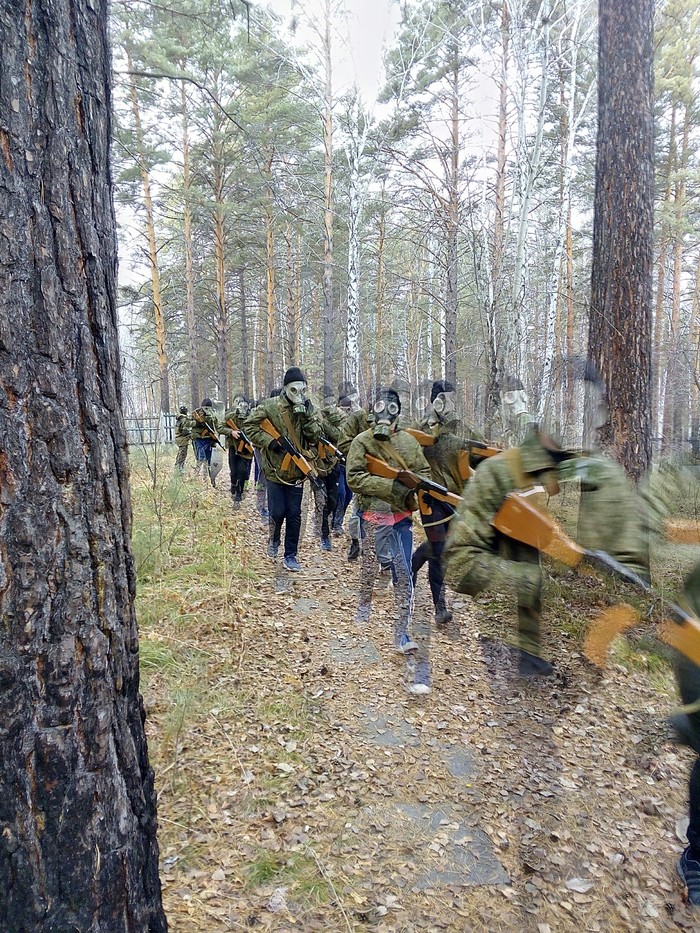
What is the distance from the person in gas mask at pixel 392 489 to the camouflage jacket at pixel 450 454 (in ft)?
1.03

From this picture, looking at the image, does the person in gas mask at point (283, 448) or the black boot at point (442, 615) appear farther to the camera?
the person in gas mask at point (283, 448)

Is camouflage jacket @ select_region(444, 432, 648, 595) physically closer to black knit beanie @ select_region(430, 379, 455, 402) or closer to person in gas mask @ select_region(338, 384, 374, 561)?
person in gas mask @ select_region(338, 384, 374, 561)

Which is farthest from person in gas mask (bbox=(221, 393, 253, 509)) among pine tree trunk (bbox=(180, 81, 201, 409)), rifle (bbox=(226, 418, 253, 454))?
pine tree trunk (bbox=(180, 81, 201, 409))

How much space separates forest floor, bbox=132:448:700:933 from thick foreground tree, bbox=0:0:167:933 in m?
1.21

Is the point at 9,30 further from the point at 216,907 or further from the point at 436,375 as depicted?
the point at 436,375

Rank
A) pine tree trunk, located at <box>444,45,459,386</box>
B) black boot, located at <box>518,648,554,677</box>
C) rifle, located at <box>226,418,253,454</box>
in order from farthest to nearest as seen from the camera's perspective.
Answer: pine tree trunk, located at <box>444,45,459,386</box>, rifle, located at <box>226,418,253,454</box>, black boot, located at <box>518,648,554,677</box>

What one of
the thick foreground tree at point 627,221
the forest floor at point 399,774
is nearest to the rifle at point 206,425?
the forest floor at point 399,774

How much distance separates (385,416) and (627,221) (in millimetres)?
2823

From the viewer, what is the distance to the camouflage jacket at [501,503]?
Answer: 7.46 feet

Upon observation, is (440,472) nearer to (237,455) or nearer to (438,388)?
(438,388)

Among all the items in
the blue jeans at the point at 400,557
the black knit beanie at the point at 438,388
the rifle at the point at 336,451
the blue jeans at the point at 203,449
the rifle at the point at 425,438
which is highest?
the black knit beanie at the point at 438,388

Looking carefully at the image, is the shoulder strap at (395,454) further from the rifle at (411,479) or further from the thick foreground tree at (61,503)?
the thick foreground tree at (61,503)

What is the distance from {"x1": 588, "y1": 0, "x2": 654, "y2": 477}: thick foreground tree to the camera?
15.3 ft

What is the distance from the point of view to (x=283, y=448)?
19.5ft
